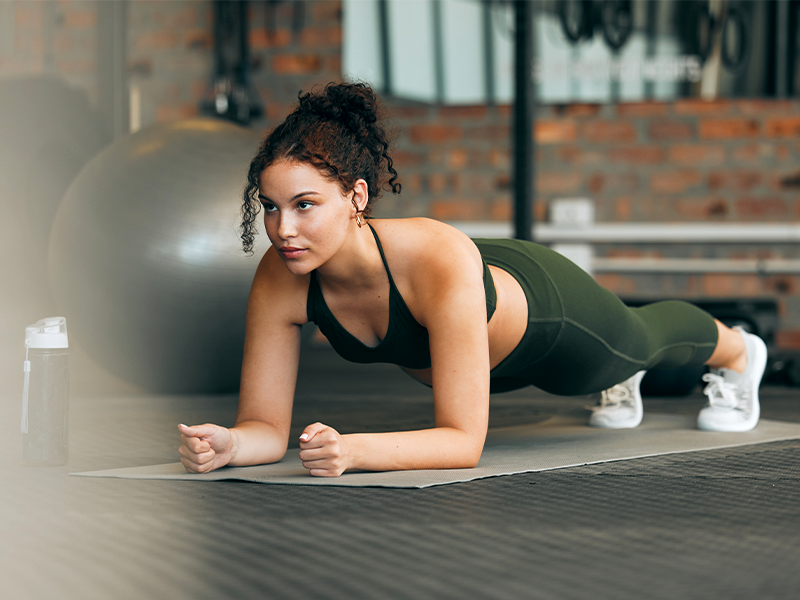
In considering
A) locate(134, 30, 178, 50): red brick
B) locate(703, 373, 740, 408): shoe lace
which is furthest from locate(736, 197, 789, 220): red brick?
locate(134, 30, 178, 50): red brick

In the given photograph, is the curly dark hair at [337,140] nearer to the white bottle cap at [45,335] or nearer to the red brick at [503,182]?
the white bottle cap at [45,335]

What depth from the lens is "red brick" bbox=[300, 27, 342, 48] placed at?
4.20 meters

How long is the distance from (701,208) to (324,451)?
3090mm

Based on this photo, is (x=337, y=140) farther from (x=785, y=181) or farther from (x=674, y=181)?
(x=785, y=181)

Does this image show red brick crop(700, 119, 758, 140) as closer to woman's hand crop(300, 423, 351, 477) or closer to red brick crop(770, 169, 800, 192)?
red brick crop(770, 169, 800, 192)

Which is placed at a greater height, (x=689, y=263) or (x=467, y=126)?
(x=467, y=126)

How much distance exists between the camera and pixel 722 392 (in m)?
1.89

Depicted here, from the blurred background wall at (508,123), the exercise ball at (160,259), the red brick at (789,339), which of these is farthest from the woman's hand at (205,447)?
the red brick at (789,339)

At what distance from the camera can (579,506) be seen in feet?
3.92

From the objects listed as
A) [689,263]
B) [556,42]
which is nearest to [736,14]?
[556,42]

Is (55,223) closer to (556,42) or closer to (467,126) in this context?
(467,126)

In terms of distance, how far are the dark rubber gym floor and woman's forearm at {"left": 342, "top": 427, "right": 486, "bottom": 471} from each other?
0.19ft

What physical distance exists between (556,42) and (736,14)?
761 mm

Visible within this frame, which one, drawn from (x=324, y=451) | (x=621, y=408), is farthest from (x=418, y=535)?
(x=621, y=408)
